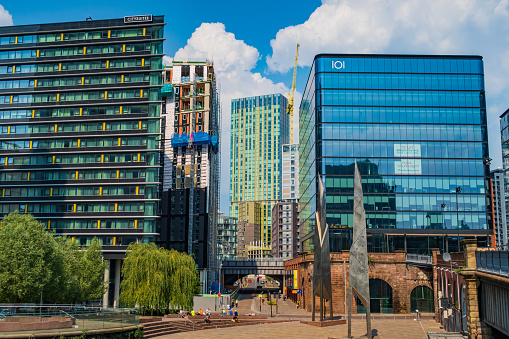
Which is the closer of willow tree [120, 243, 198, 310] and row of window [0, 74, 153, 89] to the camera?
willow tree [120, 243, 198, 310]

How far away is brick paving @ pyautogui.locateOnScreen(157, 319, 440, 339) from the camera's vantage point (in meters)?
40.6

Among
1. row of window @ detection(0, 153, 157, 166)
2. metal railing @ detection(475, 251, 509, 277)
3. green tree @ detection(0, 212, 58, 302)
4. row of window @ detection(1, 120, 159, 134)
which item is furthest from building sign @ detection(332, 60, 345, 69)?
→ metal railing @ detection(475, 251, 509, 277)

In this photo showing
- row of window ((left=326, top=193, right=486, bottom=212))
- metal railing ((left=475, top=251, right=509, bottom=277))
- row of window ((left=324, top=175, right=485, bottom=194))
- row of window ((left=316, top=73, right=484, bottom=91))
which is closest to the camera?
metal railing ((left=475, top=251, right=509, bottom=277))

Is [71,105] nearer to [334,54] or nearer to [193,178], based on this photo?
[193,178]

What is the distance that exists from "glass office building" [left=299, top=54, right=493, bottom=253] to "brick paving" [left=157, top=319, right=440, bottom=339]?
97.9 feet

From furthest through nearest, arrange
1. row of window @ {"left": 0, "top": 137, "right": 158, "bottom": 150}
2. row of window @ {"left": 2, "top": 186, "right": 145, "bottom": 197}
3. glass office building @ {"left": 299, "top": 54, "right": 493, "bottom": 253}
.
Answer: row of window @ {"left": 0, "top": 137, "right": 158, "bottom": 150} < glass office building @ {"left": 299, "top": 54, "right": 493, "bottom": 253} < row of window @ {"left": 2, "top": 186, "right": 145, "bottom": 197}

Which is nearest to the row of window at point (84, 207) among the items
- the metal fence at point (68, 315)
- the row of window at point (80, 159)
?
the row of window at point (80, 159)

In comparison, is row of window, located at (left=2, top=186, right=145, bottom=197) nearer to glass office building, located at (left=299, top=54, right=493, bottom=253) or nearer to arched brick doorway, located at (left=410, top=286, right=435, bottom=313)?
glass office building, located at (left=299, top=54, right=493, bottom=253)

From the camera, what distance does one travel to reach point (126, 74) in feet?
269

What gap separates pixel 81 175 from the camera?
261 feet

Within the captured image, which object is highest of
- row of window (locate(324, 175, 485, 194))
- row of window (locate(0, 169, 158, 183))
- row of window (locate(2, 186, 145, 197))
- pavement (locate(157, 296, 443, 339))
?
row of window (locate(0, 169, 158, 183))

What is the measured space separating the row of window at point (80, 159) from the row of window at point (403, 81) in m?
30.4

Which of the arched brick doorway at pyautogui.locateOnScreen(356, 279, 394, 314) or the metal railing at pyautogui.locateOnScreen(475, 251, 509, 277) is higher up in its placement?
the metal railing at pyautogui.locateOnScreen(475, 251, 509, 277)

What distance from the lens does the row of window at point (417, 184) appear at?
80.3 metres
